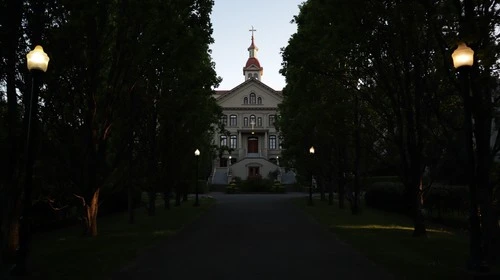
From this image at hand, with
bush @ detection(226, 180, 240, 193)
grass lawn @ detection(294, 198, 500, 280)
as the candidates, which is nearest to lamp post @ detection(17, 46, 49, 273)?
grass lawn @ detection(294, 198, 500, 280)

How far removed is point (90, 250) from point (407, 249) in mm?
7824

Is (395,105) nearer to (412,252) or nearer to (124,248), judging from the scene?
(412,252)

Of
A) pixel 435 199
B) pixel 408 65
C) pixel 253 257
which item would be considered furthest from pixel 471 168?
pixel 435 199

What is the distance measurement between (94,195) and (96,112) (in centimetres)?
258

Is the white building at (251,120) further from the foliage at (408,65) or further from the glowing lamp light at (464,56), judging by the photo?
the glowing lamp light at (464,56)

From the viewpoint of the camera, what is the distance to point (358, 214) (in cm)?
2423

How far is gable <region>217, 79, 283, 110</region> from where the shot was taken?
267 ft

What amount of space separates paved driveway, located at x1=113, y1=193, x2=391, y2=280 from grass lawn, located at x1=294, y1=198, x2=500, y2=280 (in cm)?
42

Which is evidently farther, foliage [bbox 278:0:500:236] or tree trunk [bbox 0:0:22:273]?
tree trunk [bbox 0:0:22:273]

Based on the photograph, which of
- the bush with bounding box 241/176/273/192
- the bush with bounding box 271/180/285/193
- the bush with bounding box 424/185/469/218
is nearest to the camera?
the bush with bounding box 424/185/469/218

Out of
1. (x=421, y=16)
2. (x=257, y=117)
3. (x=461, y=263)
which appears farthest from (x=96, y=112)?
(x=257, y=117)

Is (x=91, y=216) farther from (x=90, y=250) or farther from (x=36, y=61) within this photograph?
(x=36, y=61)

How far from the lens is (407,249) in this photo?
491 inches

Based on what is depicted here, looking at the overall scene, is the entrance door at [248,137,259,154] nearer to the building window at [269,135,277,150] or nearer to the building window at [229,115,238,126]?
the building window at [269,135,277,150]
